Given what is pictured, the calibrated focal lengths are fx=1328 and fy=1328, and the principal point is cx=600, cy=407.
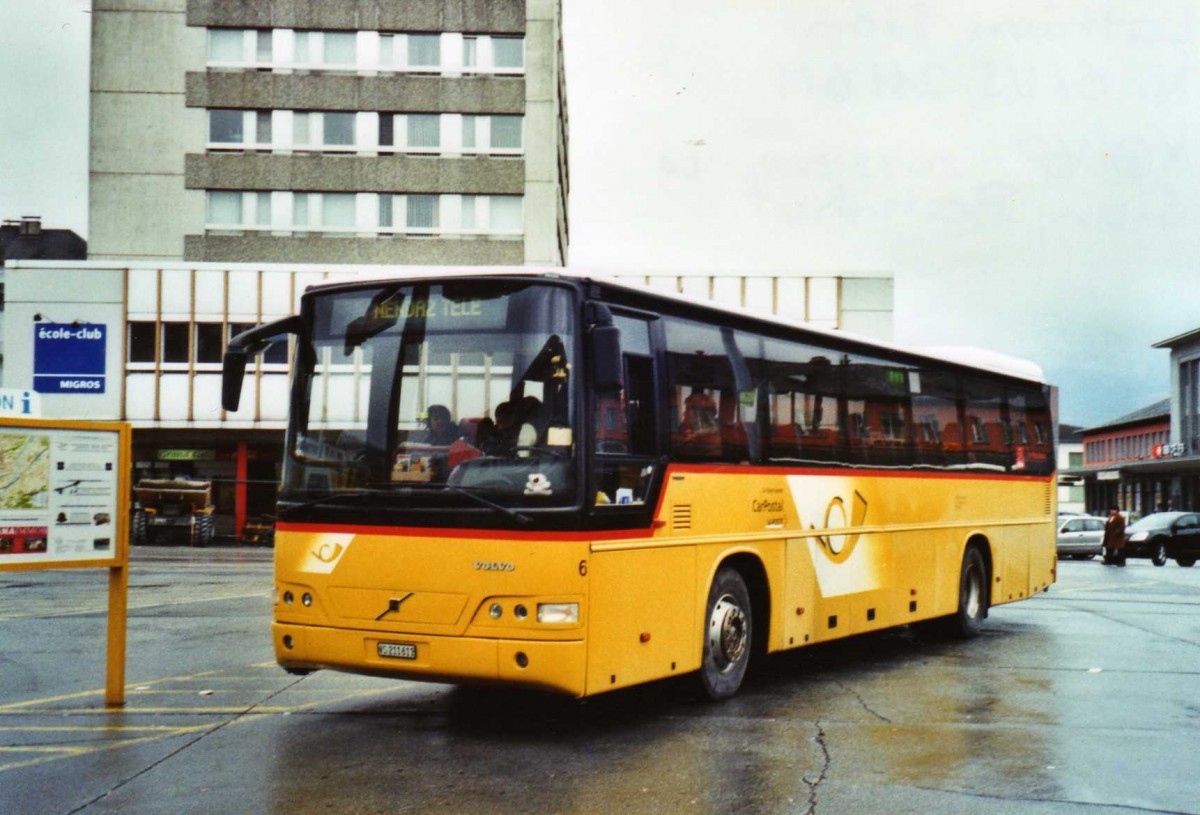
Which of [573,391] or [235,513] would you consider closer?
[573,391]

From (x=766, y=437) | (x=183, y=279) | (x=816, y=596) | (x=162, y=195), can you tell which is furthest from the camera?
(x=162, y=195)

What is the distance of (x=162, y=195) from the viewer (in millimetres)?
49781

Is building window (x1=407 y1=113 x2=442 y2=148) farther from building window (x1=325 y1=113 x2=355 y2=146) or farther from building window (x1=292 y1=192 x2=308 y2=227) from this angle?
building window (x1=292 y1=192 x2=308 y2=227)

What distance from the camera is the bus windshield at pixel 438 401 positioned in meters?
8.04

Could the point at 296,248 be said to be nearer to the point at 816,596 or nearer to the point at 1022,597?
the point at 1022,597

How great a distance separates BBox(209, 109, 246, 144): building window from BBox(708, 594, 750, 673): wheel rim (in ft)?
146

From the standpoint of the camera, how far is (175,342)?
43312 mm

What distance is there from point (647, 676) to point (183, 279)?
1492 inches

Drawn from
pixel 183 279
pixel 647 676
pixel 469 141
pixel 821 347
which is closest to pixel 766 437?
pixel 821 347

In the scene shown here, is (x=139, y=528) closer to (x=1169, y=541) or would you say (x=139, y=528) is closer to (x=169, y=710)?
(x=1169, y=541)

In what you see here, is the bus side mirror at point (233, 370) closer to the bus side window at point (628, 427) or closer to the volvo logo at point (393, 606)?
the volvo logo at point (393, 606)

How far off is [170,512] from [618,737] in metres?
34.0

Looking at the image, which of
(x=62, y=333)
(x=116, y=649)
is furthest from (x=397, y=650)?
(x=62, y=333)

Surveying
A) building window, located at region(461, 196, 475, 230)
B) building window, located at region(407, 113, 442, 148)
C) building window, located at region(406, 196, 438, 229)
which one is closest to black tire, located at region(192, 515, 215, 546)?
building window, located at region(406, 196, 438, 229)
